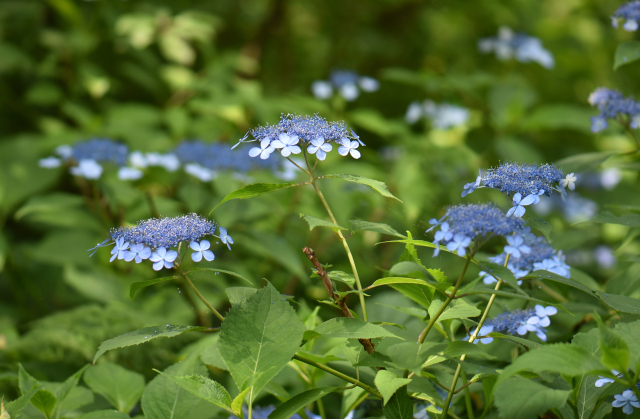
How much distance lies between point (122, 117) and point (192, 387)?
6.91 ft

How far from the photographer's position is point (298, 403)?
2.52ft

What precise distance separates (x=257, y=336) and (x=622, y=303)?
0.58 metres

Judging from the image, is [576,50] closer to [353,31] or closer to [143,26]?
[353,31]

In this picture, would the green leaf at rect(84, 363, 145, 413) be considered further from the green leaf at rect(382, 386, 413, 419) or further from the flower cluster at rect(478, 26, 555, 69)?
the flower cluster at rect(478, 26, 555, 69)

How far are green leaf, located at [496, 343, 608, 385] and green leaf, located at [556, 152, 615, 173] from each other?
30.8 inches

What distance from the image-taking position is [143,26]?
2.61 meters

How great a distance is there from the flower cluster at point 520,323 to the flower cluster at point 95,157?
150 cm

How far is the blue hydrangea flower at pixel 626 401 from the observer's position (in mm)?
788

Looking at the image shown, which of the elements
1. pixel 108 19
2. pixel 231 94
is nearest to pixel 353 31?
pixel 231 94

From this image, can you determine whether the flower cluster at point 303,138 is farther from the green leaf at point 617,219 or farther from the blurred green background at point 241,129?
the green leaf at point 617,219

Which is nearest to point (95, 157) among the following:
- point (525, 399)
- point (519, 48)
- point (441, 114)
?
point (525, 399)

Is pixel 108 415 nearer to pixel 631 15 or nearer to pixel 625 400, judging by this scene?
pixel 625 400

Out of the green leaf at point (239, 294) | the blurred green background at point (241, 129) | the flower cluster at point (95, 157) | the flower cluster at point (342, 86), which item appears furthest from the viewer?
the flower cluster at point (342, 86)

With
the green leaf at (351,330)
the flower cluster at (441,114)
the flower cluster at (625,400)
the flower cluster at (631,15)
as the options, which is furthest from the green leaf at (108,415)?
the flower cluster at (441,114)
